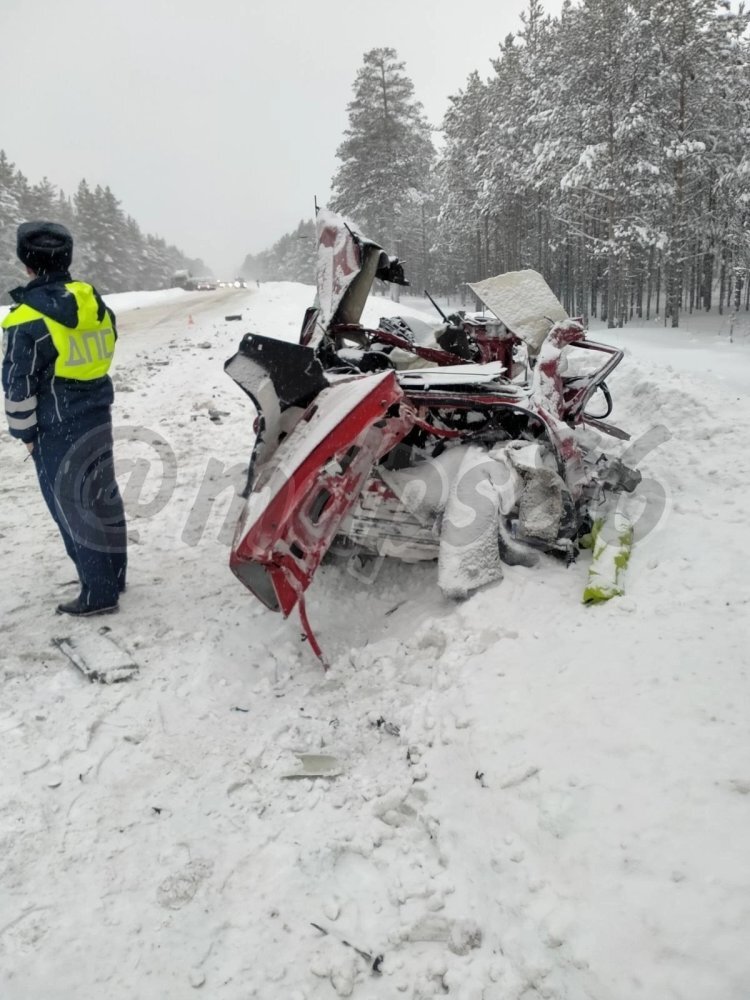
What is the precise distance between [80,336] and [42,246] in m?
0.50

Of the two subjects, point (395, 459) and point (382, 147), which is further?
point (382, 147)

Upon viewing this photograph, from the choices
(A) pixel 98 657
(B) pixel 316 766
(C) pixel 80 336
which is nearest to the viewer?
(B) pixel 316 766

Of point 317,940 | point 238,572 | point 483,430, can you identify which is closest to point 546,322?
point 483,430

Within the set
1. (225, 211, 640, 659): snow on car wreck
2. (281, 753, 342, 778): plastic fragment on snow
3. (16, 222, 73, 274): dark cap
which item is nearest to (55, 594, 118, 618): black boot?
(225, 211, 640, 659): snow on car wreck

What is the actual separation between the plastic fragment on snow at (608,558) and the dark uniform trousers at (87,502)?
9.25 feet

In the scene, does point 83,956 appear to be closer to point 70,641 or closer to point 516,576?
point 70,641

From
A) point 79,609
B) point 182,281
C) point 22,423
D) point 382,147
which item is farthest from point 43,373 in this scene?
point 182,281

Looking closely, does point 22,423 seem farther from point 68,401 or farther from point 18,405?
point 68,401

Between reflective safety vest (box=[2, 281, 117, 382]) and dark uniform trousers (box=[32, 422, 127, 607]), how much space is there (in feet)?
1.18

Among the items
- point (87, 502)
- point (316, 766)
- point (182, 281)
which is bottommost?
point (316, 766)

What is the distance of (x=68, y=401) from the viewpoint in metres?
3.37

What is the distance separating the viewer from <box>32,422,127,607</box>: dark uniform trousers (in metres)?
3.39

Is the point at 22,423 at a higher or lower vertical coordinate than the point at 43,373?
lower

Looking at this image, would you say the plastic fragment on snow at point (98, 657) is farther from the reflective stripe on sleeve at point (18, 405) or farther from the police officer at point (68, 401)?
the reflective stripe on sleeve at point (18, 405)
